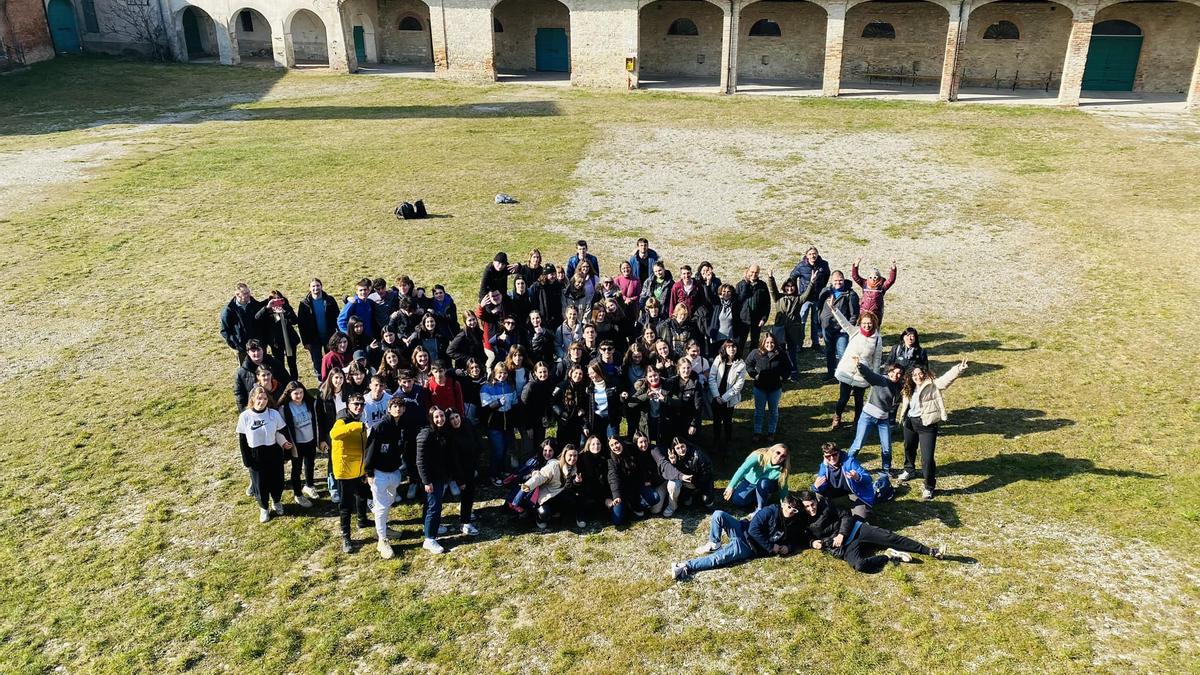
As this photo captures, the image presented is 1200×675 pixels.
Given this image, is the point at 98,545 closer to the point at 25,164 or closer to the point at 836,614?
the point at 836,614

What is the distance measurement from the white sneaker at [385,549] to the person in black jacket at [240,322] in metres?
3.68

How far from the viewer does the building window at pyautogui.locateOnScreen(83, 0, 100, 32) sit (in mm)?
36188

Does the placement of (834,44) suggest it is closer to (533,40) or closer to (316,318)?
(533,40)

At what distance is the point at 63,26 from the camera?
3578 centimetres

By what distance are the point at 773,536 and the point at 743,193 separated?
43.2 feet

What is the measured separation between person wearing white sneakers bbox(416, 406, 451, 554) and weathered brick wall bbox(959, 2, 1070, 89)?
27.6 m

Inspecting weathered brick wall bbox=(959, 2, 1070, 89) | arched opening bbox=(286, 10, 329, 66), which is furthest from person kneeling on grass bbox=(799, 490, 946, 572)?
arched opening bbox=(286, 10, 329, 66)

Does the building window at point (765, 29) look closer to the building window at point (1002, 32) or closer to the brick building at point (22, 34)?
the building window at point (1002, 32)

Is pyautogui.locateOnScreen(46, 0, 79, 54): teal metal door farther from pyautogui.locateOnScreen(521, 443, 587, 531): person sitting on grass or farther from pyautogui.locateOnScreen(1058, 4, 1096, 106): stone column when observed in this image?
pyautogui.locateOnScreen(1058, 4, 1096, 106): stone column

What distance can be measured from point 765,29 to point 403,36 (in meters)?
15.1

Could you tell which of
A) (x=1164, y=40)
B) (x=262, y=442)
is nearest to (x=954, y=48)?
(x=1164, y=40)

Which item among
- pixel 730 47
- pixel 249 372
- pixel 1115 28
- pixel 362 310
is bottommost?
pixel 249 372

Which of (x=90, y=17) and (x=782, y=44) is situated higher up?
(x=90, y=17)

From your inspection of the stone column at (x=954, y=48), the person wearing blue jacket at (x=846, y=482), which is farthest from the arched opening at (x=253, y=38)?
the person wearing blue jacket at (x=846, y=482)
